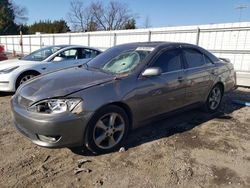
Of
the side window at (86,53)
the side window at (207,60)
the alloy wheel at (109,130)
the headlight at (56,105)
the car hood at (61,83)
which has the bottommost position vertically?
the alloy wheel at (109,130)

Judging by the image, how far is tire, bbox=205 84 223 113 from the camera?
552 cm

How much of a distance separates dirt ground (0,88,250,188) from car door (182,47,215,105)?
2.17 ft

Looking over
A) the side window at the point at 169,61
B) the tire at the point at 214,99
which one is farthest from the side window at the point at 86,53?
the tire at the point at 214,99

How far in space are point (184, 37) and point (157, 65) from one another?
7043mm

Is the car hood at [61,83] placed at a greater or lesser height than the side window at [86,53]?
lesser

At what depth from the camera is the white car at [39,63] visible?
21.5 feet

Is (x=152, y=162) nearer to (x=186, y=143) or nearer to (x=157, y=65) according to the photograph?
(x=186, y=143)

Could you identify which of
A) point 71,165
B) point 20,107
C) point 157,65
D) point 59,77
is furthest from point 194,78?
point 20,107

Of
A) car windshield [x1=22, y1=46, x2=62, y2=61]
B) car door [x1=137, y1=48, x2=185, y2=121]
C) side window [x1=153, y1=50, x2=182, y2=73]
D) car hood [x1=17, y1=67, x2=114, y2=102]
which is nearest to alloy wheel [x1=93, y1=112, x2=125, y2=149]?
car door [x1=137, y1=48, x2=185, y2=121]

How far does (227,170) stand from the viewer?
130 inches

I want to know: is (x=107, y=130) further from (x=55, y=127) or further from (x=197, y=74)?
(x=197, y=74)

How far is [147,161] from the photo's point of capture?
3463 millimetres

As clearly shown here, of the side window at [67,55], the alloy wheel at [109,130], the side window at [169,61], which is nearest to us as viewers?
the alloy wheel at [109,130]

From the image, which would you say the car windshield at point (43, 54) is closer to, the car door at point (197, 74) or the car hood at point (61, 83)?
the car hood at point (61, 83)
